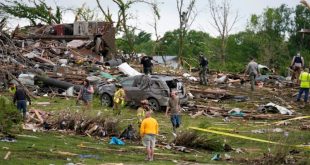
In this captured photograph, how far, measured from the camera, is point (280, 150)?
16578mm

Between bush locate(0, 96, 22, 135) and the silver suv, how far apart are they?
11.1 meters

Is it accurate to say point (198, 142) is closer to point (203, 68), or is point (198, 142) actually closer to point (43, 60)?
point (203, 68)

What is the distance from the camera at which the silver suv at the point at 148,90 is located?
28.4m

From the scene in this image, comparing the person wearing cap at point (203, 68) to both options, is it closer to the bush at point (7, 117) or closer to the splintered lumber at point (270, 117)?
the splintered lumber at point (270, 117)

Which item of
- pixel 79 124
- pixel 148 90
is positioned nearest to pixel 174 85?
pixel 148 90

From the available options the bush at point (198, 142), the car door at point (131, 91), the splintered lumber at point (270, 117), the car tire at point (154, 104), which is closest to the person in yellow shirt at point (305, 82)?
the splintered lumber at point (270, 117)

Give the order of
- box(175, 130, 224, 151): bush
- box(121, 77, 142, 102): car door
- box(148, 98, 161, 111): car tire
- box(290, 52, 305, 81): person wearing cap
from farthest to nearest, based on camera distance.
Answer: box(290, 52, 305, 81): person wearing cap → box(121, 77, 142, 102): car door → box(148, 98, 161, 111): car tire → box(175, 130, 224, 151): bush

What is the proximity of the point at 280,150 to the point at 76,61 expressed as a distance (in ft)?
87.6

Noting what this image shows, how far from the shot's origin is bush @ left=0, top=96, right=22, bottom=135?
17516 mm

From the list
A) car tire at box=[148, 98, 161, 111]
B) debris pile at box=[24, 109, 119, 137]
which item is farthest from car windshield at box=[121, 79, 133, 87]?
debris pile at box=[24, 109, 119, 137]

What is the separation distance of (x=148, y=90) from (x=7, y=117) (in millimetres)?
11676

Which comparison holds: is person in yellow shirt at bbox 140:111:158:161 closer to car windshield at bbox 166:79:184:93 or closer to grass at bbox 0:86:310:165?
grass at bbox 0:86:310:165

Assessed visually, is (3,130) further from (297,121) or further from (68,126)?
(297,121)

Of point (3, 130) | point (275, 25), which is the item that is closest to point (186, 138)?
point (3, 130)
